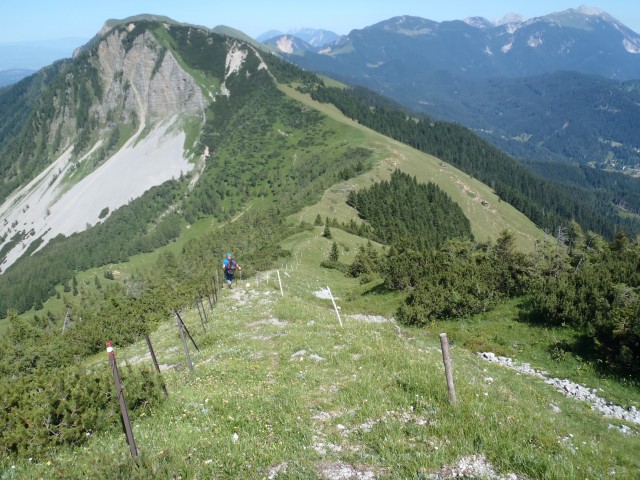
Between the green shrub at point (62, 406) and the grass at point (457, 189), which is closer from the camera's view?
the green shrub at point (62, 406)

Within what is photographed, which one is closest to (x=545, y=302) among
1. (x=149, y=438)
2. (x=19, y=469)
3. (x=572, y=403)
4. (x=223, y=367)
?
(x=572, y=403)

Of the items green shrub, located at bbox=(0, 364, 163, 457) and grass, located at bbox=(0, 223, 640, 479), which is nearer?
grass, located at bbox=(0, 223, 640, 479)

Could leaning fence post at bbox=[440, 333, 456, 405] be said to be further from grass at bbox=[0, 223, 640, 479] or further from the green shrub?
the green shrub

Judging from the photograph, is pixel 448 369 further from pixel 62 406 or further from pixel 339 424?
pixel 62 406

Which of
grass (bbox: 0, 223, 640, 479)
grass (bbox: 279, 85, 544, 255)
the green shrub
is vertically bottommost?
grass (bbox: 279, 85, 544, 255)

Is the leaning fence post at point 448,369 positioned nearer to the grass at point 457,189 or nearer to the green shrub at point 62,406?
the green shrub at point 62,406

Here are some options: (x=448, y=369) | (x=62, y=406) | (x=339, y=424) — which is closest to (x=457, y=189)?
(x=448, y=369)

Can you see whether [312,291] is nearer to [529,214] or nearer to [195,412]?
[195,412]

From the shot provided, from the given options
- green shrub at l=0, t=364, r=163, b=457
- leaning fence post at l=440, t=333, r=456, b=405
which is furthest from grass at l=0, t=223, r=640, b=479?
green shrub at l=0, t=364, r=163, b=457

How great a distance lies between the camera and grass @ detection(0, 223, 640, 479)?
9438 millimetres

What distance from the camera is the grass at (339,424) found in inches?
372

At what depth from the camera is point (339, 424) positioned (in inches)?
447

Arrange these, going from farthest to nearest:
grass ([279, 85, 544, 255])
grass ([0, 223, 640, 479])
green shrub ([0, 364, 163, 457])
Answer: grass ([279, 85, 544, 255]) < green shrub ([0, 364, 163, 457]) < grass ([0, 223, 640, 479])

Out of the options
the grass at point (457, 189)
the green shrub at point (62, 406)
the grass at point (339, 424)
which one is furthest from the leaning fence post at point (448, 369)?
the grass at point (457, 189)
